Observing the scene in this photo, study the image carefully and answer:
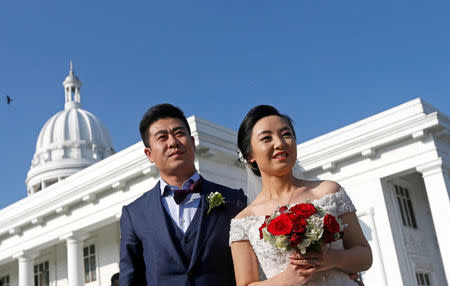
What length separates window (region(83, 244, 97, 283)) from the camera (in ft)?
80.8

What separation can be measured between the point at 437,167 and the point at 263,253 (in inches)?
650

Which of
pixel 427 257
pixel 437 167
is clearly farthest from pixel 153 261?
pixel 427 257

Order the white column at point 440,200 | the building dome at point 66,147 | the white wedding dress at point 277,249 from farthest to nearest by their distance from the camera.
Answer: the building dome at point 66,147
the white column at point 440,200
the white wedding dress at point 277,249

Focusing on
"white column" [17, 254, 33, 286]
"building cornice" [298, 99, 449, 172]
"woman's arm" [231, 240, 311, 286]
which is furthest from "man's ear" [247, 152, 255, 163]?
"white column" [17, 254, 33, 286]

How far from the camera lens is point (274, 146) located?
3643mm

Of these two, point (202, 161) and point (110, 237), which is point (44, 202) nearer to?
point (110, 237)

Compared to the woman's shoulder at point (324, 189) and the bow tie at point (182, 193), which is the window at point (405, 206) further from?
the woman's shoulder at point (324, 189)

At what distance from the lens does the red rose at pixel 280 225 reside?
3.05 meters

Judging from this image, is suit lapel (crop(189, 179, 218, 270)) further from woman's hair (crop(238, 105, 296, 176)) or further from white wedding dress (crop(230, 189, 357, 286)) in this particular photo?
woman's hair (crop(238, 105, 296, 176))

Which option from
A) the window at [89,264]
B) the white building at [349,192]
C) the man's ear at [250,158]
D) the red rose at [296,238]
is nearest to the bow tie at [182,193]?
→ the man's ear at [250,158]

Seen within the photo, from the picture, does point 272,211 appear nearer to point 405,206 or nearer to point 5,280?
point 405,206

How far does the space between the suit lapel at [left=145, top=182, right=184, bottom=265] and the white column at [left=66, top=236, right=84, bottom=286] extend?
18.5 m

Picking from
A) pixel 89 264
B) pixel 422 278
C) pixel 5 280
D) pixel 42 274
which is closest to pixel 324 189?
pixel 422 278

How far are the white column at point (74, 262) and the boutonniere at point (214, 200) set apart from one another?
A: 1875 cm
